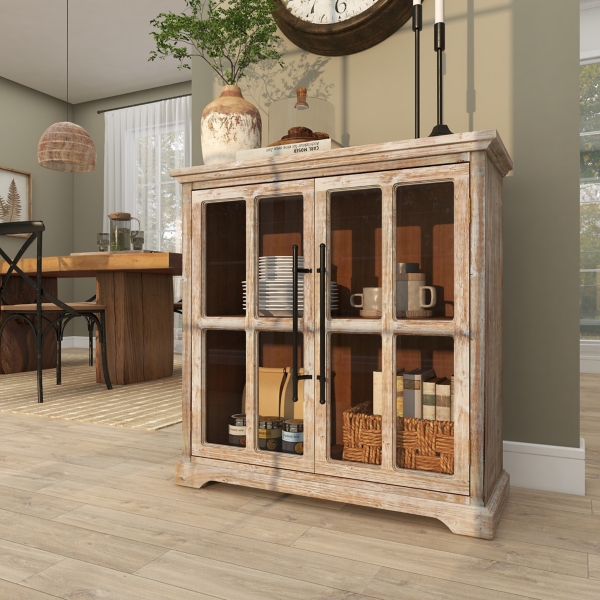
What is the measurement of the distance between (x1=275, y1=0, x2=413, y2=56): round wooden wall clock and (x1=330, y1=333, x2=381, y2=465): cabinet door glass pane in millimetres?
1099

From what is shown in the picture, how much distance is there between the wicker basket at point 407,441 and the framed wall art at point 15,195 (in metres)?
5.45

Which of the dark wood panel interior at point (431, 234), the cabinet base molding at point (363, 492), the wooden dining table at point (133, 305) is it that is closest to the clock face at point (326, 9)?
the dark wood panel interior at point (431, 234)

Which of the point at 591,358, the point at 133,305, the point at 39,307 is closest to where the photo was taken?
the point at 39,307

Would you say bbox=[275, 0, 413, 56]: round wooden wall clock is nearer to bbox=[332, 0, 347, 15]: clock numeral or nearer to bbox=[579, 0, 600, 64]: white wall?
bbox=[332, 0, 347, 15]: clock numeral

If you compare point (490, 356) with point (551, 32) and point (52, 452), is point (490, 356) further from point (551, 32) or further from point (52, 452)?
point (52, 452)

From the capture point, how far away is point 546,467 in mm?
1726

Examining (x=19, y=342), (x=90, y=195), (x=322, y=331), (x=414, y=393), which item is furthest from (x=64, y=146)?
(x=414, y=393)

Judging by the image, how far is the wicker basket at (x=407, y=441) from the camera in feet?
4.66

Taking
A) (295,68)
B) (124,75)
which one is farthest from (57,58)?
(295,68)

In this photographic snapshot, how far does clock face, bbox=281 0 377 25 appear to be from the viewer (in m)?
1.94

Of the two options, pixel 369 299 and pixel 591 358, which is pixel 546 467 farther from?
pixel 591 358

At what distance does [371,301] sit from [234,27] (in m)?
1.01

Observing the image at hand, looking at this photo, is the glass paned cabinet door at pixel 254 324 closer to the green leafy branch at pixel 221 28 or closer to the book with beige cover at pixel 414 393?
the book with beige cover at pixel 414 393

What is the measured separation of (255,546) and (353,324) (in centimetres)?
60
